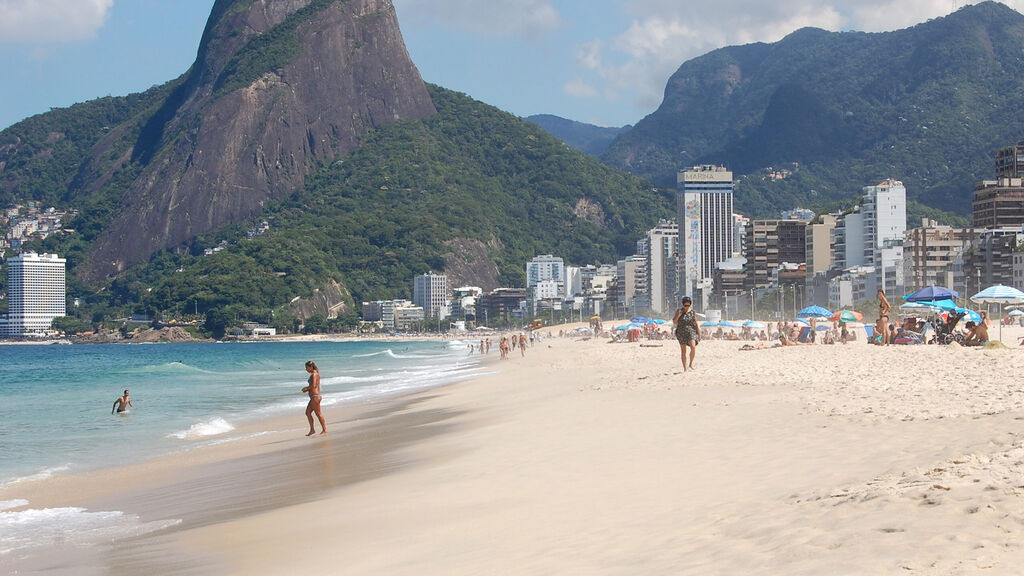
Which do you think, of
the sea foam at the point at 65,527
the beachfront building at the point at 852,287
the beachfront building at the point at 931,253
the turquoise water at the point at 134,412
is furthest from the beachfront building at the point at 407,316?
the sea foam at the point at 65,527

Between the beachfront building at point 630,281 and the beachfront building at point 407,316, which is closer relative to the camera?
the beachfront building at point 407,316

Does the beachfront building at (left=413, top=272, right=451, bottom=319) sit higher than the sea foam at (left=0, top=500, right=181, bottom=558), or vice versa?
the beachfront building at (left=413, top=272, right=451, bottom=319)

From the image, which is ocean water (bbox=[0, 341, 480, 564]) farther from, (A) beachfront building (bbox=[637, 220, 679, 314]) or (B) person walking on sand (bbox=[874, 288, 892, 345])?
(A) beachfront building (bbox=[637, 220, 679, 314])

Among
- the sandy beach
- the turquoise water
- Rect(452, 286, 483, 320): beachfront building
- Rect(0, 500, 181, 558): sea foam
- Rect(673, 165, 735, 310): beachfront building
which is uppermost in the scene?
Rect(673, 165, 735, 310): beachfront building

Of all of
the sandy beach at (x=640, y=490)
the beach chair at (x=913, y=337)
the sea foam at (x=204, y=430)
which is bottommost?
the sea foam at (x=204, y=430)

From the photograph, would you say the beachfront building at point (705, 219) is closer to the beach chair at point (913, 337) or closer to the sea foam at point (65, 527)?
the beach chair at point (913, 337)

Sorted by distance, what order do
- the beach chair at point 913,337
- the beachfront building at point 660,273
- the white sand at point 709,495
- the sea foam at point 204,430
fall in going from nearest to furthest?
the white sand at point 709,495, the sea foam at point 204,430, the beach chair at point 913,337, the beachfront building at point 660,273

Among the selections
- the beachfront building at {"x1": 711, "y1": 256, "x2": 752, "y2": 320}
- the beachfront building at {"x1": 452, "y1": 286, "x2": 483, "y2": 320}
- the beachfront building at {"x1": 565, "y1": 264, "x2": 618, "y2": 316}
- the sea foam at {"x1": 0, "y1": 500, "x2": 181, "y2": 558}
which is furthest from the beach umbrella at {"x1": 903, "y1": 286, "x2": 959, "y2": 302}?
the beachfront building at {"x1": 452, "y1": 286, "x2": 483, "y2": 320}

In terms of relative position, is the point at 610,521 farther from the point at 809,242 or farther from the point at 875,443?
the point at 809,242
